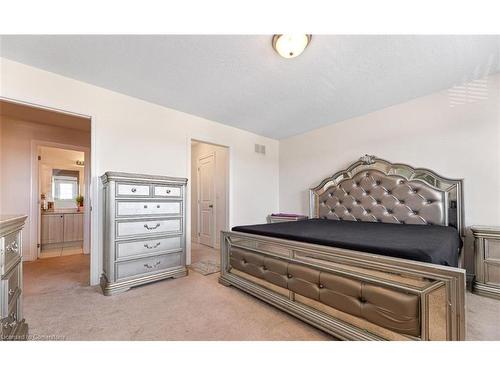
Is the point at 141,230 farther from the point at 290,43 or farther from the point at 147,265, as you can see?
the point at 290,43

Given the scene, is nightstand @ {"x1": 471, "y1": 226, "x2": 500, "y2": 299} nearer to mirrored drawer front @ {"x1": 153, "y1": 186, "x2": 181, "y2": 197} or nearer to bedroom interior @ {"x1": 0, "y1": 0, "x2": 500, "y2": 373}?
bedroom interior @ {"x1": 0, "y1": 0, "x2": 500, "y2": 373}

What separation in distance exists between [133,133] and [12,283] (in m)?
2.08

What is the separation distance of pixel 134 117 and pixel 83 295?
2.18 metres

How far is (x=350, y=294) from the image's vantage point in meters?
1.39

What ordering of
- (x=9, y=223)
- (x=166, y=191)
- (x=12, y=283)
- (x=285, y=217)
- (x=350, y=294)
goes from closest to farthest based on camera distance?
1. (x=9, y=223)
2. (x=12, y=283)
3. (x=350, y=294)
4. (x=166, y=191)
5. (x=285, y=217)

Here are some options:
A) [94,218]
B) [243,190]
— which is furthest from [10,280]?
[243,190]

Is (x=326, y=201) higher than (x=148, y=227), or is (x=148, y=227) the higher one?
(x=326, y=201)

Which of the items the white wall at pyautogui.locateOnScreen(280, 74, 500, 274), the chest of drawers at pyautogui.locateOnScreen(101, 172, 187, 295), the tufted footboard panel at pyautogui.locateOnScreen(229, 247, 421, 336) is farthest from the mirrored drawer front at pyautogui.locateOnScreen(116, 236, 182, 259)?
the white wall at pyautogui.locateOnScreen(280, 74, 500, 274)

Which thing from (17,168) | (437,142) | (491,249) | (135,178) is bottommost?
(491,249)

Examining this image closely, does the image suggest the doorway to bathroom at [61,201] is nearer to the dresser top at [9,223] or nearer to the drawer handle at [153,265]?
the drawer handle at [153,265]

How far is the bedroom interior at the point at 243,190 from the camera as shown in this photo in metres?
1.33

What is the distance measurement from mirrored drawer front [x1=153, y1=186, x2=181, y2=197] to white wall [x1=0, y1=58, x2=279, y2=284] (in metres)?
0.54

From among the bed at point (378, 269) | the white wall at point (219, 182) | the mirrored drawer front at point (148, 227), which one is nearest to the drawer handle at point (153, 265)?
the mirrored drawer front at point (148, 227)

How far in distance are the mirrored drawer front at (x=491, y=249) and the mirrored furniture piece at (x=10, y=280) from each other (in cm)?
377
